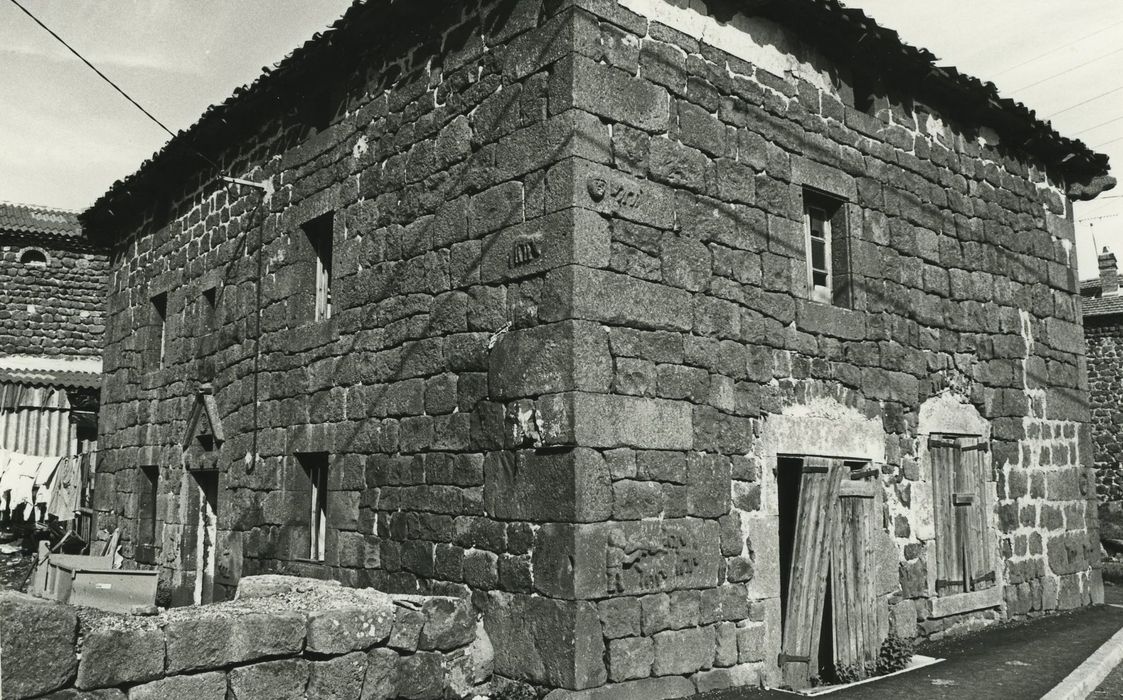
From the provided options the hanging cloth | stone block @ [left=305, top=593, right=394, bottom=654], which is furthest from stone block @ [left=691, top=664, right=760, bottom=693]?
the hanging cloth

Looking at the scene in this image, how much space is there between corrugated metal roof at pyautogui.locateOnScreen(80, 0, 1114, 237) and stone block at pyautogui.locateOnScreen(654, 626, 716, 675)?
14.0 feet

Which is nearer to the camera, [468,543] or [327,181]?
[468,543]

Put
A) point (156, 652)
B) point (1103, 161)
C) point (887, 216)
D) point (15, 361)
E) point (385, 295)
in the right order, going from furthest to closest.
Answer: point (15, 361) < point (1103, 161) < point (887, 216) < point (385, 295) < point (156, 652)

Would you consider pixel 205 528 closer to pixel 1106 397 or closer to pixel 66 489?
pixel 66 489

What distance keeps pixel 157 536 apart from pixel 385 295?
5174 millimetres

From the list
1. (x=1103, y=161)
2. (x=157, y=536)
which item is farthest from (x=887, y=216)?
(x=157, y=536)

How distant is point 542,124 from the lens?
5.83 metres

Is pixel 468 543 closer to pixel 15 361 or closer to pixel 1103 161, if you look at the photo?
pixel 1103 161

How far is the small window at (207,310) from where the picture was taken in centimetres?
972

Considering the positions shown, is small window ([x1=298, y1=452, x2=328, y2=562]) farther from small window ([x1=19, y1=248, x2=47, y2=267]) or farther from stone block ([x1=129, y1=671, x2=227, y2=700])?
small window ([x1=19, y1=248, x2=47, y2=267])

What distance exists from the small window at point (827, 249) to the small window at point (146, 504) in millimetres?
7614

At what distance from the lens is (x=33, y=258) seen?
669 inches

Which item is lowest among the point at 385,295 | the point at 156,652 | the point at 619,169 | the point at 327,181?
the point at 156,652

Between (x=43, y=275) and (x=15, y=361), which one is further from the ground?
(x=43, y=275)
